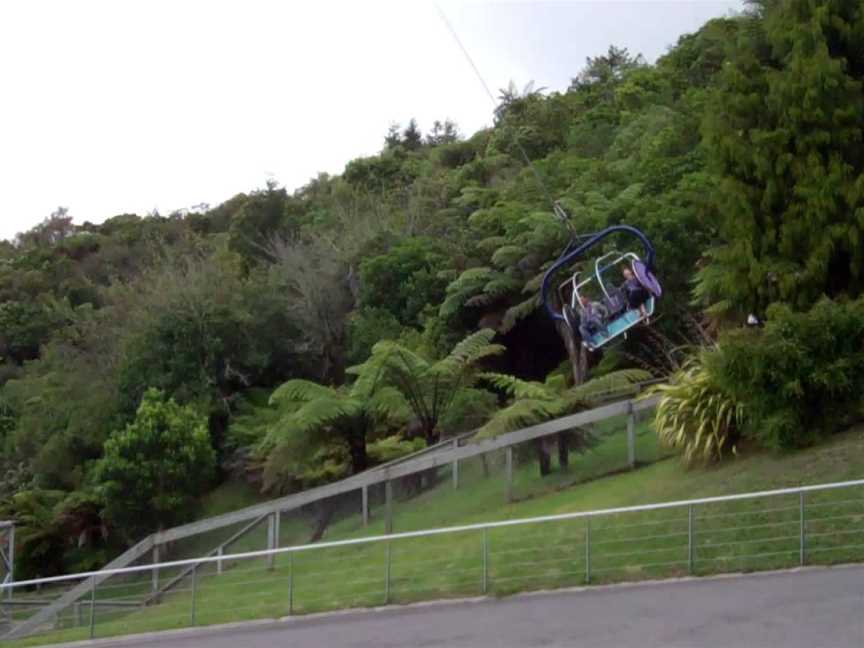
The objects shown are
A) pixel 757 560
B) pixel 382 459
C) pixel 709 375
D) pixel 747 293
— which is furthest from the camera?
pixel 382 459

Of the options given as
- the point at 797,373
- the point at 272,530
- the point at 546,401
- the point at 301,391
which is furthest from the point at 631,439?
the point at 301,391

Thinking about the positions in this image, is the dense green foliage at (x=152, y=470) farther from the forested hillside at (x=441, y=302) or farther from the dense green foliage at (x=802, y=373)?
the dense green foliage at (x=802, y=373)

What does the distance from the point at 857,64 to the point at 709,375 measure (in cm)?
574

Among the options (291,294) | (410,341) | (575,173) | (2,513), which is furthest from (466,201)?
(2,513)

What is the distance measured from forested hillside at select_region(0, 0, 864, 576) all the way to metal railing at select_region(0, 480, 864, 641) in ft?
9.74

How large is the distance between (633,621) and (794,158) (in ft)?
31.5

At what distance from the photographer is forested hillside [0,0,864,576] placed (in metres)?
18.6

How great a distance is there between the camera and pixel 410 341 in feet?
100

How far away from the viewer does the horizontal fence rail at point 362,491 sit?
19672mm

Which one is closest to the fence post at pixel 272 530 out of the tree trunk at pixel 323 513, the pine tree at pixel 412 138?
the tree trunk at pixel 323 513

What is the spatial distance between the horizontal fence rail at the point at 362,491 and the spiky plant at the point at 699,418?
143 centimetres

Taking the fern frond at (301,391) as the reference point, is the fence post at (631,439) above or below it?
below

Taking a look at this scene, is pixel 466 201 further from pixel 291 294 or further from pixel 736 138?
pixel 736 138

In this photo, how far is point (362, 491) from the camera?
20.8 meters
